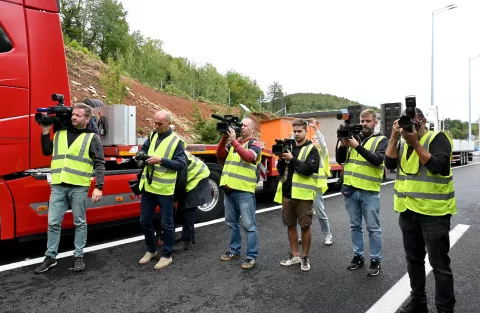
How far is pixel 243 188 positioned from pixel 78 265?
6.74ft

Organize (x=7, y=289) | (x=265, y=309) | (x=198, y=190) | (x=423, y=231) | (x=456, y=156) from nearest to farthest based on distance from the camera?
(x=423, y=231) → (x=265, y=309) → (x=7, y=289) → (x=198, y=190) → (x=456, y=156)

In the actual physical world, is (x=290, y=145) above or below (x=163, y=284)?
above

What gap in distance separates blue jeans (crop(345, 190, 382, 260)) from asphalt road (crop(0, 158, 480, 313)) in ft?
0.94

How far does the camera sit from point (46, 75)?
421cm

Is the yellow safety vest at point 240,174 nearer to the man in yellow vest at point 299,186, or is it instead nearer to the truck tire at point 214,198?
the man in yellow vest at point 299,186

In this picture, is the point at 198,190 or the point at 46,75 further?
the point at 198,190

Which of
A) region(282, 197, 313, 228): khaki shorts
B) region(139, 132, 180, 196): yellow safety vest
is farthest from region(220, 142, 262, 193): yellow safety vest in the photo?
region(139, 132, 180, 196): yellow safety vest

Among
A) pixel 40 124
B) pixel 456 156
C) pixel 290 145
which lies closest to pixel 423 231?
pixel 290 145

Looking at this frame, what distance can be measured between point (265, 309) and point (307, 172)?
60.9 inches

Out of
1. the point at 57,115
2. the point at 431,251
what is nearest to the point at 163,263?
the point at 57,115

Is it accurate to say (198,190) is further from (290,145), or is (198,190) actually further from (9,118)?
(9,118)

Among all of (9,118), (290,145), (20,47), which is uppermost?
(20,47)

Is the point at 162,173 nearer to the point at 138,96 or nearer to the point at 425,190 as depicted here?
the point at 425,190

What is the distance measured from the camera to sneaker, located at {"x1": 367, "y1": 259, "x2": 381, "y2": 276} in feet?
13.0
